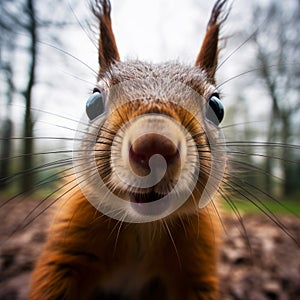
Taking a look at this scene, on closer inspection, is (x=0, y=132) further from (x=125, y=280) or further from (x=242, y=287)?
(x=242, y=287)

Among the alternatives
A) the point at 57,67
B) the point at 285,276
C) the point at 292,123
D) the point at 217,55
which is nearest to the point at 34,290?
the point at 57,67

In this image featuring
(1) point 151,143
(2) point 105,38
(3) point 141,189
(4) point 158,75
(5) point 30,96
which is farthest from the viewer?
(5) point 30,96

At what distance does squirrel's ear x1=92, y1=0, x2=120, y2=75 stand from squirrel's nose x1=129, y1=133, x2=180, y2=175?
785mm

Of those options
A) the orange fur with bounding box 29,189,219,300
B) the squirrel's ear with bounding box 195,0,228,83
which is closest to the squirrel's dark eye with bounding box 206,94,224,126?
the squirrel's ear with bounding box 195,0,228,83

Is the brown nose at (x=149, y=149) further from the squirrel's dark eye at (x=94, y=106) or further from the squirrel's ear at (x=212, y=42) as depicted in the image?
the squirrel's ear at (x=212, y=42)

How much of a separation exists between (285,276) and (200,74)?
160cm

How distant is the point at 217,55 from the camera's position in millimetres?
1794

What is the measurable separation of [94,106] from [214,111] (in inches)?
20.7

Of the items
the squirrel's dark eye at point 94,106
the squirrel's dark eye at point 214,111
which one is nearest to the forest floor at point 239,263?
the squirrel's dark eye at point 94,106

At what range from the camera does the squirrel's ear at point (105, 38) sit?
1.62 m

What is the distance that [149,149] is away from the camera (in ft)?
3.06

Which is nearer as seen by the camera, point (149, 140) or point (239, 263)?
point (149, 140)

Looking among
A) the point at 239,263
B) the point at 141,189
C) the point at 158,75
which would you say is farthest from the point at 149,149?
the point at 239,263

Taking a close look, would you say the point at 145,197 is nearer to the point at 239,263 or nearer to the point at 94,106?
the point at 94,106
